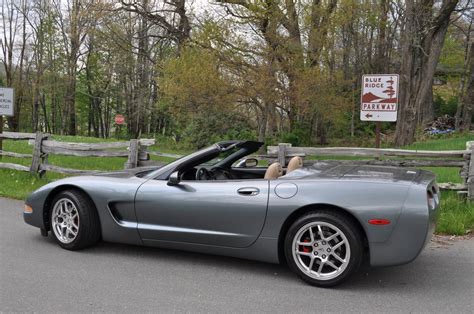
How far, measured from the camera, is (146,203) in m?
4.47

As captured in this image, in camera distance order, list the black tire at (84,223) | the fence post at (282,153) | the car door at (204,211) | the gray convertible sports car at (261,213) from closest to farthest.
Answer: the gray convertible sports car at (261,213) → the car door at (204,211) → the black tire at (84,223) → the fence post at (282,153)

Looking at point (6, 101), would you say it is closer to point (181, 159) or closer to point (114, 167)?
point (114, 167)

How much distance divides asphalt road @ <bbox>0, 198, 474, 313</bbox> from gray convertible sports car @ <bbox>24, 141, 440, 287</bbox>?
0.63 ft

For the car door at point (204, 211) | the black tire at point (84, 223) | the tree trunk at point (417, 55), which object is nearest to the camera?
the car door at point (204, 211)

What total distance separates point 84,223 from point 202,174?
1343 millimetres

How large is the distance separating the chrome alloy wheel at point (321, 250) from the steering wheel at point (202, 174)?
4.31 feet

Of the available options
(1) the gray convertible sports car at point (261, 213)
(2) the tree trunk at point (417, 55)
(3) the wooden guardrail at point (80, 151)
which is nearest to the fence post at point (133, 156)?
(3) the wooden guardrail at point (80, 151)

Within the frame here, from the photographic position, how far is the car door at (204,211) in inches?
160

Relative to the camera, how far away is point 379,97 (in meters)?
7.71

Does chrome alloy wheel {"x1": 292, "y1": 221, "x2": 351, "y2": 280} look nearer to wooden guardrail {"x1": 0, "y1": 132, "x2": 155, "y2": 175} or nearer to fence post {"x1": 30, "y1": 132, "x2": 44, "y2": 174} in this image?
wooden guardrail {"x1": 0, "y1": 132, "x2": 155, "y2": 175}

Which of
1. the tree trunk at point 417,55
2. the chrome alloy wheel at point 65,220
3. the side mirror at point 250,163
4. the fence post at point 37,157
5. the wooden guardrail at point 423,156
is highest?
the tree trunk at point 417,55

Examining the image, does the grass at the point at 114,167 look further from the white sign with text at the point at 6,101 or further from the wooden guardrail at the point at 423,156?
the white sign with text at the point at 6,101

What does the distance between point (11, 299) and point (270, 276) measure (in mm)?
2193

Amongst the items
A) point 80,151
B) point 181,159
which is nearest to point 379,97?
point 181,159
